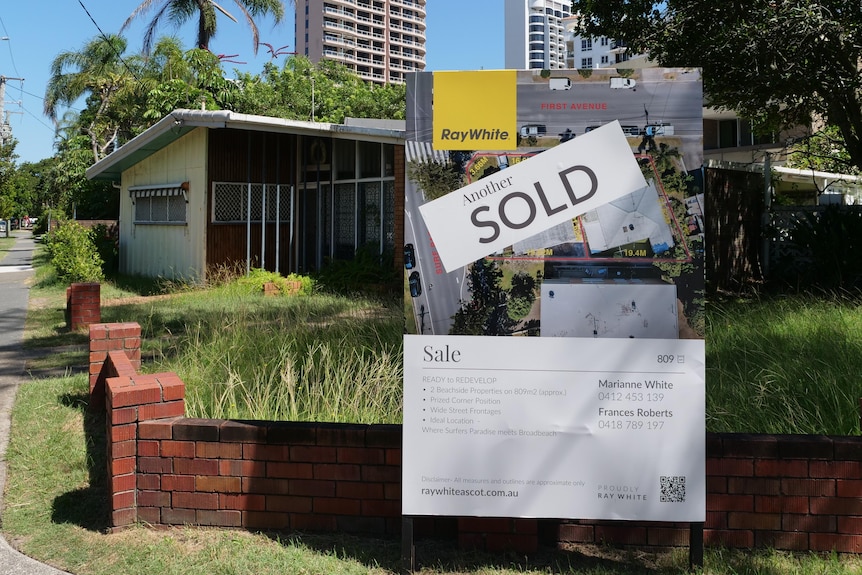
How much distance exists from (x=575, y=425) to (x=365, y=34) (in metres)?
140

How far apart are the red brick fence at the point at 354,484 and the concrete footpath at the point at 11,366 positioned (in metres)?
0.48

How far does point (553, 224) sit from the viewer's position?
143 inches

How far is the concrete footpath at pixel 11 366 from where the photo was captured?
3.96 metres

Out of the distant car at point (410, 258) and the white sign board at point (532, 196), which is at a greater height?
the white sign board at point (532, 196)

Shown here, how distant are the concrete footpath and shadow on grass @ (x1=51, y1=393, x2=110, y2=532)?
0.32m

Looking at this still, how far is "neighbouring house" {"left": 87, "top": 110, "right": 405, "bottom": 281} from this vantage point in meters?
16.0

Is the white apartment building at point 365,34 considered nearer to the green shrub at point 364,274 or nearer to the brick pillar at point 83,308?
the green shrub at point 364,274

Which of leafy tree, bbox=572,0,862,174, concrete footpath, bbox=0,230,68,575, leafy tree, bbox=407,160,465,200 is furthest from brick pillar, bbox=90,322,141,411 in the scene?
leafy tree, bbox=572,0,862,174

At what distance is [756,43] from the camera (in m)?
11.0

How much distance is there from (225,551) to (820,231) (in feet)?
38.9

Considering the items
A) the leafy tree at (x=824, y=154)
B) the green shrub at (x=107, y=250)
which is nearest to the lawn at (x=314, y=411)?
the leafy tree at (x=824, y=154)

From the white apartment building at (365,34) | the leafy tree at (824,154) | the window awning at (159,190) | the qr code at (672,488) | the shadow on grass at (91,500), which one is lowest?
the shadow on grass at (91,500)

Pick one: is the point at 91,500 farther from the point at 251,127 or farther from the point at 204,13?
the point at 204,13

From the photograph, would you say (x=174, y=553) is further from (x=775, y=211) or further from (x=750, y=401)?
(x=775, y=211)
